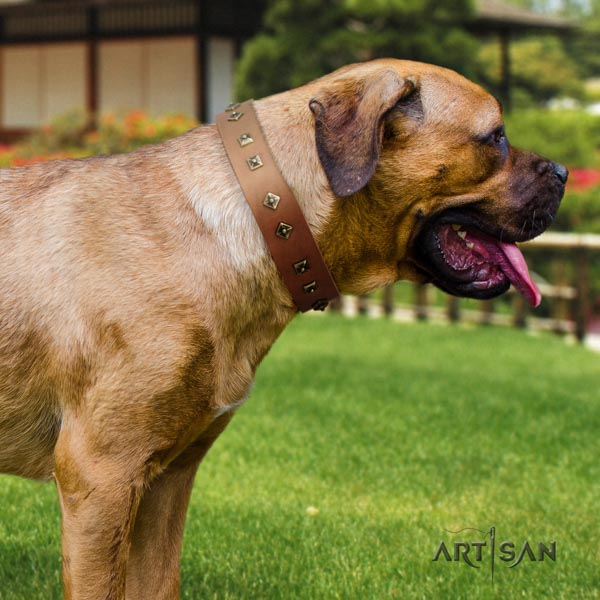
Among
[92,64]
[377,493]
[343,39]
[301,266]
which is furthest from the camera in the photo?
[92,64]

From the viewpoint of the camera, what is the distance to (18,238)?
128 inches

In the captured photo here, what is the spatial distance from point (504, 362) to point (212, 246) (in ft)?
28.6

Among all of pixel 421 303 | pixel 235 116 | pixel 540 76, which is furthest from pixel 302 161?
pixel 540 76

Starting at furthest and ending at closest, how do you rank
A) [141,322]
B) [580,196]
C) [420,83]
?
[580,196] < [420,83] < [141,322]

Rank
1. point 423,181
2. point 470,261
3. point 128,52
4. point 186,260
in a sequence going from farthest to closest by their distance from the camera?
point 128,52, point 470,261, point 423,181, point 186,260

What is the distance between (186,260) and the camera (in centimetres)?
320

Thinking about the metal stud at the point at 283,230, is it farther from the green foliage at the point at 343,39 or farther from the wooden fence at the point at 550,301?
the green foliage at the point at 343,39

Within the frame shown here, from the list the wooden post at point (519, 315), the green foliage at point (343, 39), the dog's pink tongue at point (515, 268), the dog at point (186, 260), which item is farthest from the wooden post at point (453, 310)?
the dog at point (186, 260)

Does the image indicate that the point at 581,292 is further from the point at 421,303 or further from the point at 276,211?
the point at 276,211

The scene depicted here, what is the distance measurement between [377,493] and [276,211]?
2.84 m

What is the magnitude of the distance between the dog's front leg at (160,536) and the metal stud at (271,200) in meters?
0.88

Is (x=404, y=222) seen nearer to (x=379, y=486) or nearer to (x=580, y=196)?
(x=379, y=486)

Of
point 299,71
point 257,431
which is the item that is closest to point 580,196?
point 299,71

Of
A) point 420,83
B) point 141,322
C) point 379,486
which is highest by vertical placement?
point 420,83
